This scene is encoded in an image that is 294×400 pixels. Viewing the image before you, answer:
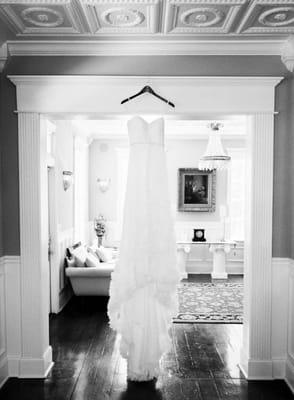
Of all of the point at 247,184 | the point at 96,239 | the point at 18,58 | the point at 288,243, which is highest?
the point at 18,58

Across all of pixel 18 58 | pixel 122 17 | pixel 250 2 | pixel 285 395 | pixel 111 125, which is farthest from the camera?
pixel 111 125

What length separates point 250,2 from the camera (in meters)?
2.61

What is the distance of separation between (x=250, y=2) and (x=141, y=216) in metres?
1.76

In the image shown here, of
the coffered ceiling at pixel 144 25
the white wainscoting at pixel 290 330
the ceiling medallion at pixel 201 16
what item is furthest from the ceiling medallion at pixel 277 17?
the white wainscoting at pixel 290 330

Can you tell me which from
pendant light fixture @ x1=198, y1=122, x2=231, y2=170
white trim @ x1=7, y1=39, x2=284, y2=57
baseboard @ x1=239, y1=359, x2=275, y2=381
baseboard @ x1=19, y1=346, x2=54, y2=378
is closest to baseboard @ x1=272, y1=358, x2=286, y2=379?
baseboard @ x1=239, y1=359, x2=275, y2=381

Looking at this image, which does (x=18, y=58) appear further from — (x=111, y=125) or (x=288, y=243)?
(x=111, y=125)

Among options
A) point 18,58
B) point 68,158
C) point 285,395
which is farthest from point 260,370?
point 68,158

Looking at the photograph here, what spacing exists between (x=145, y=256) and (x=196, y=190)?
5.13 meters

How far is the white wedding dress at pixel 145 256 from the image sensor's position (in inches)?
123

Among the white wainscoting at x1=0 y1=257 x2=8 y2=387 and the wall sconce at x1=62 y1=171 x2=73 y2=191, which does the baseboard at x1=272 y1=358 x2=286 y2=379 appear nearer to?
the white wainscoting at x1=0 y1=257 x2=8 y2=387

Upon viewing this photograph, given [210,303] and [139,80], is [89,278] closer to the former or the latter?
[210,303]

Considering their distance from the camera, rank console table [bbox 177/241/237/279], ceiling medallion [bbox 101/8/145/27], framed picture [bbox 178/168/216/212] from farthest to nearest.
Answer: framed picture [bbox 178/168/216/212] < console table [bbox 177/241/237/279] < ceiling medallion [bbox 101/8/145/27]

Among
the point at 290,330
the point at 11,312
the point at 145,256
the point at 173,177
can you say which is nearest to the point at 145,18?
the point at 145,256

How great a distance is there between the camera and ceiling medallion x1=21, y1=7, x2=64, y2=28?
8.90 feet
